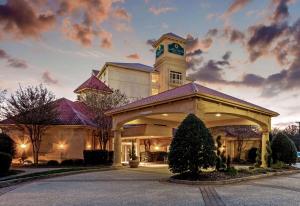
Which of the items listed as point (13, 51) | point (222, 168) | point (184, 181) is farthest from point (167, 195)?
point (13, 51)

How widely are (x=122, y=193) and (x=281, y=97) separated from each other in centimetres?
2723

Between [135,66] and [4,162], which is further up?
[135,66]

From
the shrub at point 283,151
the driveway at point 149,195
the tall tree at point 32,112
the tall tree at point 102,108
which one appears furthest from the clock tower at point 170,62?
the driveway at point 149,195

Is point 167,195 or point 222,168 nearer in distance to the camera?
point 167,195

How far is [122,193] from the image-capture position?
1162 cm

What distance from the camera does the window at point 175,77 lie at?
53.2 m

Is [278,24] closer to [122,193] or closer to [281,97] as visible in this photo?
[281,97]

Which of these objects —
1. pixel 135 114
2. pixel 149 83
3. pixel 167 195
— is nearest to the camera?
pixel 167 195

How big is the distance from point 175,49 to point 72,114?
1092 inches

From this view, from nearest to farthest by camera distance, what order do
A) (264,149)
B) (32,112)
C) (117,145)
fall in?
(264,149) → (117,145) → (32,112)

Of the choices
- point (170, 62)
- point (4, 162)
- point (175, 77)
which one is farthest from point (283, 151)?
point (170, 62)

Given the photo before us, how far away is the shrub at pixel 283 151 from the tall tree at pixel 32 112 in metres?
19.8

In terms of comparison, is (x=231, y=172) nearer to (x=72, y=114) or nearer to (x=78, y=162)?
(x=78, y=162)

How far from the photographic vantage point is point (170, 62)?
5300 centimetres
